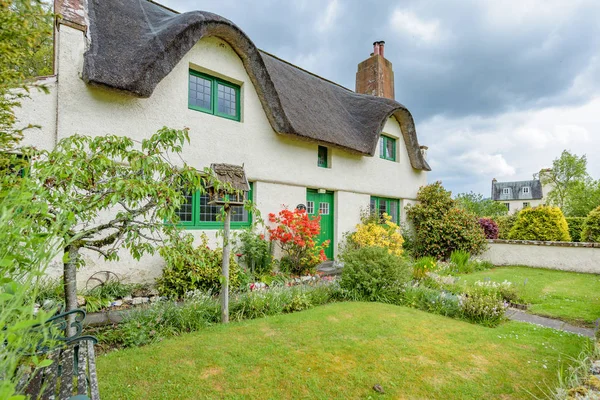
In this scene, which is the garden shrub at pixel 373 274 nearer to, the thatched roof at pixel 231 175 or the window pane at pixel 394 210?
the thatched roof at pixel 231 175

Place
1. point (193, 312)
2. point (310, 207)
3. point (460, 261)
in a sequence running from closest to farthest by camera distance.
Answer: point (193, 312)
point (310, 207)
point (460, 261)

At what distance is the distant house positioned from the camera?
1573 inches

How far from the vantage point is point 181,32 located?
623 cm

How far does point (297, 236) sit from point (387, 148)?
6.99 m

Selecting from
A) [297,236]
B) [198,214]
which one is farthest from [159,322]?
[297,236]

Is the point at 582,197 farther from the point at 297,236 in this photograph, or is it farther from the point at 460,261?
the point at 297,236

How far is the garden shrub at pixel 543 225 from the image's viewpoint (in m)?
12.4

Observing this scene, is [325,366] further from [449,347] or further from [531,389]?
[531,389]

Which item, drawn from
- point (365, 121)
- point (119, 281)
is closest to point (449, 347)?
point (119, 281)

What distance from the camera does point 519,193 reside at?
4206cm

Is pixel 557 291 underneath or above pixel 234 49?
underneath

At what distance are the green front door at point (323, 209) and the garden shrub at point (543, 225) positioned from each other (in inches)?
361

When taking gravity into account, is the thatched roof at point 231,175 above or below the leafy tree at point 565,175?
below

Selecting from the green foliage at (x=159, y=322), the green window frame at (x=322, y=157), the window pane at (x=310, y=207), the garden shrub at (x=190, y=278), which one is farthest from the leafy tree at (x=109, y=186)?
the green window frame at (x=322, y=157)
